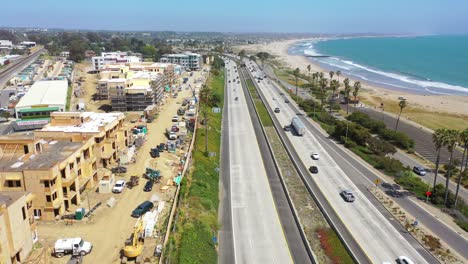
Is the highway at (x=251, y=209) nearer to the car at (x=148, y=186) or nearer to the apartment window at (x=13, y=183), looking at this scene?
the car at (x=148, y=186)

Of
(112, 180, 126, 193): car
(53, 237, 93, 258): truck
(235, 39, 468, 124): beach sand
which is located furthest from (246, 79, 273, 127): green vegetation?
(53, 237, 93, 258): truck

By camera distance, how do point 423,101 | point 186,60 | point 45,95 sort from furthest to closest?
point 186,60 < point 423,101 < point 45,95

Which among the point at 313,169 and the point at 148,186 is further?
the point at 313,169

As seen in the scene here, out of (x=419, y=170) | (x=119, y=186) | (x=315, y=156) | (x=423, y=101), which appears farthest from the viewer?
(x=423, y=101)

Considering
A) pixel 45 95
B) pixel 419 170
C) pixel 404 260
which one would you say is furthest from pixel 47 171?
pixel 45 95

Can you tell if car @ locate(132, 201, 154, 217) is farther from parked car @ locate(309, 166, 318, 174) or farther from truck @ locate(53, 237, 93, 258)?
parked car @ locate(309, 166, 318, 174)

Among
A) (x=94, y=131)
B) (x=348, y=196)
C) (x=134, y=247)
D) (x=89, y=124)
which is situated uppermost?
(x=89, y=124)

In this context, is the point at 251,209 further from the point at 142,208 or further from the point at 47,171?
the point at 47,171

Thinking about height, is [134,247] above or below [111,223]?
above
